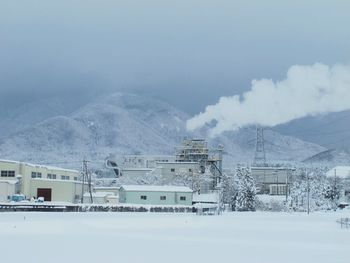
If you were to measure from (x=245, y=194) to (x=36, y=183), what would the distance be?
25393 millimetres

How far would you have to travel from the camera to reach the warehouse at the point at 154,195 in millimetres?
78188

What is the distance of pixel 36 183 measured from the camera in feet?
237

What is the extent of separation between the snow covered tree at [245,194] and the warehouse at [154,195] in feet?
27.7

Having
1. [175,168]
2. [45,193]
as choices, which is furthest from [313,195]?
[45,193]

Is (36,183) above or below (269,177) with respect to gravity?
below

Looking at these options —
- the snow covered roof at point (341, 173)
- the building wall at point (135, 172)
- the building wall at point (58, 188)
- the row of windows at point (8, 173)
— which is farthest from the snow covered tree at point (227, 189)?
the snow covered roof at point (341, 173)

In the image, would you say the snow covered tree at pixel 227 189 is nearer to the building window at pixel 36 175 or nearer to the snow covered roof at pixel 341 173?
the building window at pixel 36 175

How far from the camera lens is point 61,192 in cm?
7394

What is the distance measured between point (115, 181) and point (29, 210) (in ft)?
161

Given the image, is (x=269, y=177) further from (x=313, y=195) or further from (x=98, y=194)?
(x=98, y=194)
